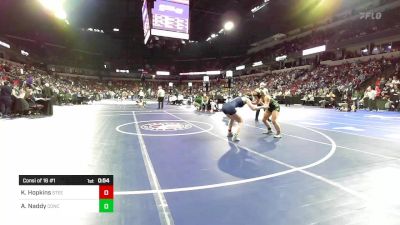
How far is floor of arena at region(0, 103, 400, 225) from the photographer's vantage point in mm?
3211

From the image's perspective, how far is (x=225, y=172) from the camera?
15.8 feet

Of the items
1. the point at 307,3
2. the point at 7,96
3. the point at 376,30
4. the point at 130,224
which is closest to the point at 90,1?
the point at 7,96

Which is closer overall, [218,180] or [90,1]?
[218,180]

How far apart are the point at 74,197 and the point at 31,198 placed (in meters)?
0.44

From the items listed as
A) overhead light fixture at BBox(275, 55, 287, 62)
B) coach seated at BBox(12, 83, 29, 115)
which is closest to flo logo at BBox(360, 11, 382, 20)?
overhead light fixture at BBox(275, 55, 287, 62)

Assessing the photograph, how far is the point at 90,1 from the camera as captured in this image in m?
24.7

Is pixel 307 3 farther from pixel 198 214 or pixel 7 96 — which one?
pixel 198 214
